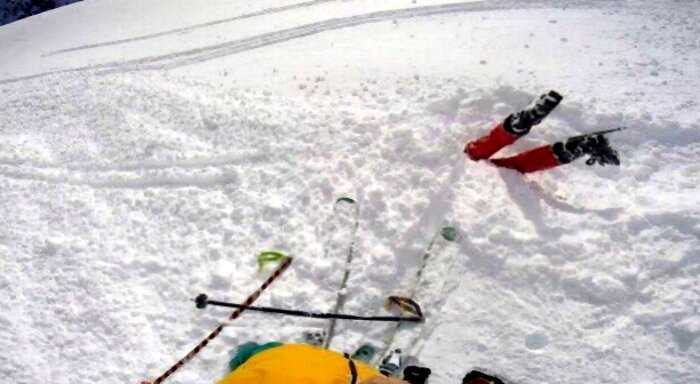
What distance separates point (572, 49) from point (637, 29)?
0.86m

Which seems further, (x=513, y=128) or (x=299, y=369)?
(x=513, y=128)

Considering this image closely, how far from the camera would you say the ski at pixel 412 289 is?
3711 millimetres

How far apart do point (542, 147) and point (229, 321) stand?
2.66m

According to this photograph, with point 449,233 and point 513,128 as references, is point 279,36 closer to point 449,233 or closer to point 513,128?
point 513,128

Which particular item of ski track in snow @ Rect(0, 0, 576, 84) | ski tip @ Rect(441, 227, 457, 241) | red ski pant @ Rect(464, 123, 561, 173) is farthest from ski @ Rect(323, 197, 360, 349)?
ski track in snow @ Rect(0, 0, 576, 84)

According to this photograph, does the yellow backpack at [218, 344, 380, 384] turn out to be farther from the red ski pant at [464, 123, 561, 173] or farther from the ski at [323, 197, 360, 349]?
the red ski pant at [464, 123, 561, 173]

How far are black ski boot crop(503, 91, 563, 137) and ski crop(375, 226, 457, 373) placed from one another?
88 centimetres

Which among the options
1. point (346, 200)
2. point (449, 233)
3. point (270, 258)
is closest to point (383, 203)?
point (346, 200)

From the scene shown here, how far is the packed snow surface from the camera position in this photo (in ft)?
12.7

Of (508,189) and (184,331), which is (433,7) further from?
(184,331)

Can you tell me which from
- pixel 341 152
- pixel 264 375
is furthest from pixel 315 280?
pixel 264 375

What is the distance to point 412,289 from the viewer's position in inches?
164

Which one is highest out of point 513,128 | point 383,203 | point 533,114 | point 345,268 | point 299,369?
point 299,369

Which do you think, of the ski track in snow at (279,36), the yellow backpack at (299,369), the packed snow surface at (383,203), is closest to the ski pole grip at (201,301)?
the packed snow surface at (383,203)
